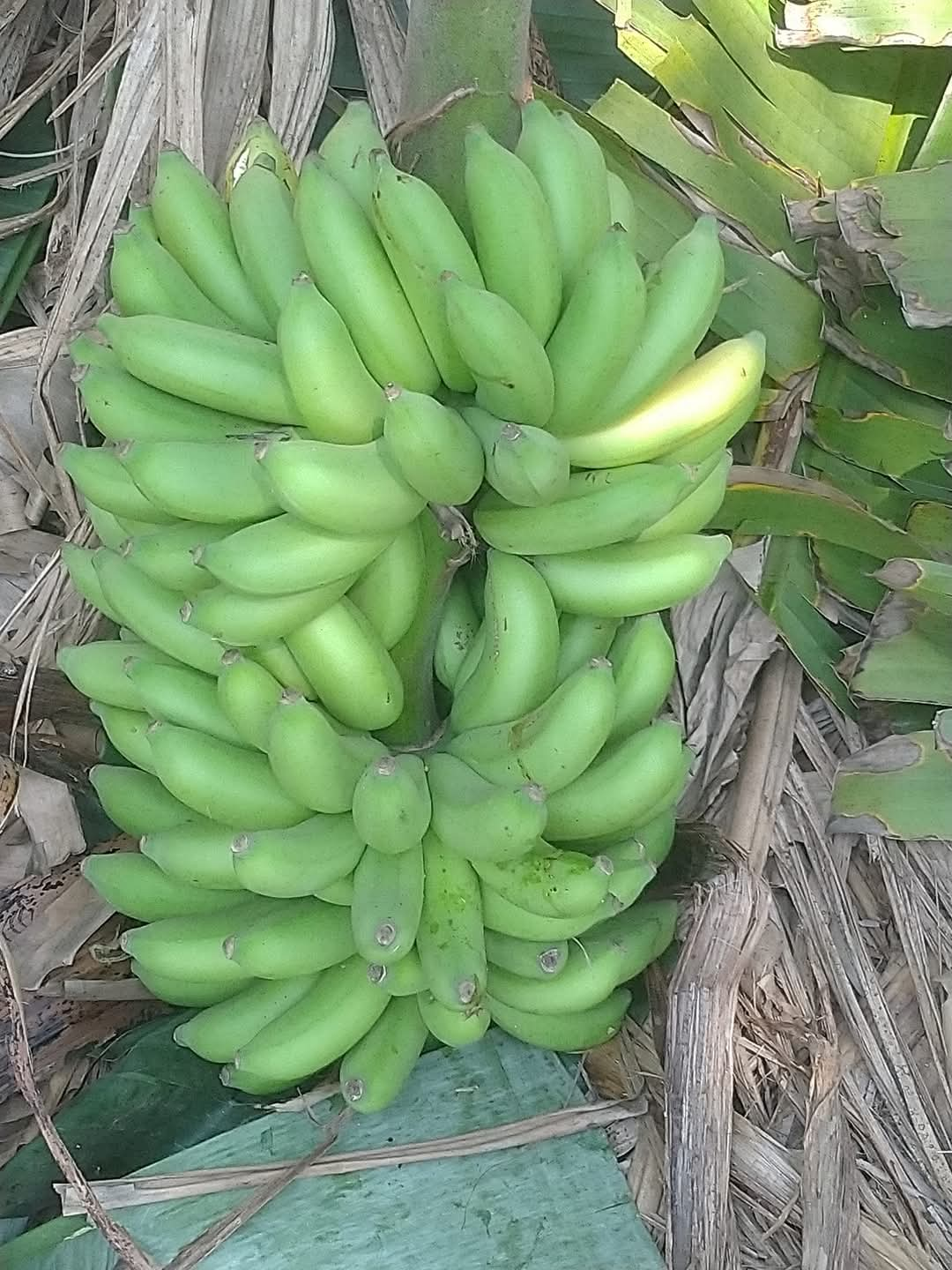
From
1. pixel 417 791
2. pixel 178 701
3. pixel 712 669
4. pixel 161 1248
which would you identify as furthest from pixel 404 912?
pixel 712 669

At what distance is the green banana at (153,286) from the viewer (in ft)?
2.40

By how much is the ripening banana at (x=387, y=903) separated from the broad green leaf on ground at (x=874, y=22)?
0.71 m

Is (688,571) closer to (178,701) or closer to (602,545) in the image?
(602,545)

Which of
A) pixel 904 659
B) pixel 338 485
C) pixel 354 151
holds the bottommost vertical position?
pixel 904 659

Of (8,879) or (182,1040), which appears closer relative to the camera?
(182,1040)

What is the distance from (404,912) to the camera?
69 cm

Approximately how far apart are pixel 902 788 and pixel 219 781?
0.53m

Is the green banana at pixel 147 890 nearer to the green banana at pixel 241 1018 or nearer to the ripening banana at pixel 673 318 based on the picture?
the green banana at pixel 241 1018

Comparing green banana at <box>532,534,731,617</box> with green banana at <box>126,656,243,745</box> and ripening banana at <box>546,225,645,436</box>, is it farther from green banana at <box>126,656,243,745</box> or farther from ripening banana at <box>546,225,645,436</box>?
green banana at <box>126,656,243,745</box>

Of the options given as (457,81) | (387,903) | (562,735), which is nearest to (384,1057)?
(387,903)

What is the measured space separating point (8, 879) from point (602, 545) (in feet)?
2.03

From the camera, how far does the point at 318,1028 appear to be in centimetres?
76

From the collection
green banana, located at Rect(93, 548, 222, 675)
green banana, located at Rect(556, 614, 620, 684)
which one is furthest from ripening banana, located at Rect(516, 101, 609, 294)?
green banana, located at Rect(93, 548, 222, 675)

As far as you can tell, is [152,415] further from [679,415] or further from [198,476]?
[679,415]
